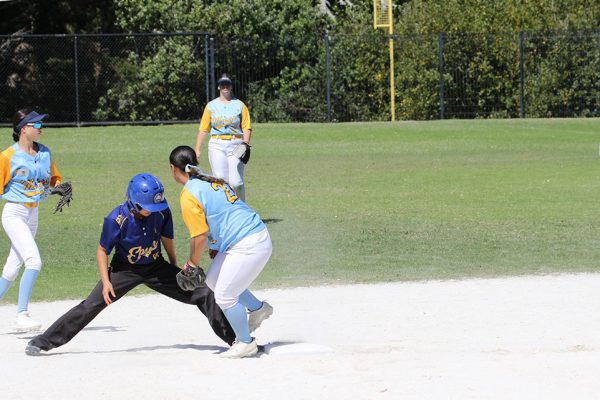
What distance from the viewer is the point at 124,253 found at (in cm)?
860

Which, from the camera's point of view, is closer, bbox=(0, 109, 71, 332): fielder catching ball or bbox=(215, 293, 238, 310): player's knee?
bbox=(215, 293, 238, 310): player's knee

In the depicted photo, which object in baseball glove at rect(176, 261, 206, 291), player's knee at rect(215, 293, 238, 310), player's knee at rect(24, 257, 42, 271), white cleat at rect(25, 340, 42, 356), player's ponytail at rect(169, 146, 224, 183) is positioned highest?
player's ponytail at rect(169, 146, 224, 183)

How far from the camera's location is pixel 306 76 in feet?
115

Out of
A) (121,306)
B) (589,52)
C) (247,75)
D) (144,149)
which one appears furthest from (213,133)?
(589,52)

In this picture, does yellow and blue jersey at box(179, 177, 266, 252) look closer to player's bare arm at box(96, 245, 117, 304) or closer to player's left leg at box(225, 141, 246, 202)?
player's bare arm at box(96, 245, 117, 304)

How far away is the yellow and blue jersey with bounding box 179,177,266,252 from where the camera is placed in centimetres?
798

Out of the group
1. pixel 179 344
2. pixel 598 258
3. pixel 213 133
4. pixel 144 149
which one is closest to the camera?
pixel 179 344

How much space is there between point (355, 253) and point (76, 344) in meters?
5.52

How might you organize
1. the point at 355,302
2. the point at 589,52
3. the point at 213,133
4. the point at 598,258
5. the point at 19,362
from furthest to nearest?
the point at 589,52 < the point at 213,133 < the point at 598,258 < the point at 355,302 < the point at 19,362

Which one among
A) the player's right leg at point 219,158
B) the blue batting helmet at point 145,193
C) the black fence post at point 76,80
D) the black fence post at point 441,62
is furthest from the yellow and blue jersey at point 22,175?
the black fence post at point 441,62

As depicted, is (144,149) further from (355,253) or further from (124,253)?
(124,253)

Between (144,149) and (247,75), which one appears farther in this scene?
(247,75)

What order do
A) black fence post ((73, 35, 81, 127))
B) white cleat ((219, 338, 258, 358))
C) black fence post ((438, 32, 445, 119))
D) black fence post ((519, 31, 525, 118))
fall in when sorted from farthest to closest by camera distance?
1. black fence post ((519, 31, 525, 118))
2. black fence post ((438, 32, 445, 119))
3. black fence post ((73, 35, 81, 127))
4. white cleat ((219, 338, 258, 358))

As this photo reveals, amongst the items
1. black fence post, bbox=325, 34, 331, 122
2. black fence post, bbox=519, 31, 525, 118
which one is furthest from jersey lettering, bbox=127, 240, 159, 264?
black fence post, bbox=519, 31, 525, 118
